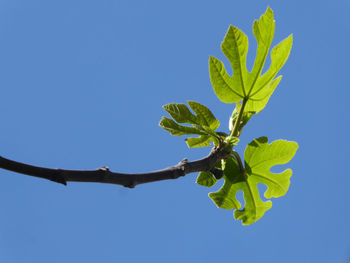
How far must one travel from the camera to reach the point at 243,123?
1864 mm

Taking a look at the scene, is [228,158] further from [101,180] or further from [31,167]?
[31,167]

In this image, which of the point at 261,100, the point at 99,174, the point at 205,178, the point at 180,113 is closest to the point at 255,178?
the point at 205,178

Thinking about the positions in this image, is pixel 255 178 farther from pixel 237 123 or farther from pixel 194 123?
pixel 194 123

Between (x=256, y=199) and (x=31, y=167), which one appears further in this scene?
(x=256, y=199)

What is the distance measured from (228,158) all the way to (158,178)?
67cm

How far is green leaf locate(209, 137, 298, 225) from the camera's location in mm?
1874

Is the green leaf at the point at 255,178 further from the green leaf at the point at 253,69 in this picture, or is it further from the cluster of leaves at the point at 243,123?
the green leaf at the point at 253,69

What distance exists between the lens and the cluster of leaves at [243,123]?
1749mm

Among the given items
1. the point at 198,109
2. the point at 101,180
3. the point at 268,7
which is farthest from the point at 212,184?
the point at 101,180

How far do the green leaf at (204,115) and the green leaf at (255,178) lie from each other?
187 mm

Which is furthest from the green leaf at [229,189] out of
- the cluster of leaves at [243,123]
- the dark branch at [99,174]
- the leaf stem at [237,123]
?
the dark branch at [99,174]

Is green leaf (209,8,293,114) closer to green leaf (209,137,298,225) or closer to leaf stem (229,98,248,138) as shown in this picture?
leaf stem (229,98,248,138)

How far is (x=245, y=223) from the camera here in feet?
6.45

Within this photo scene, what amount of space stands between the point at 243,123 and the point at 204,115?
0.69ft
